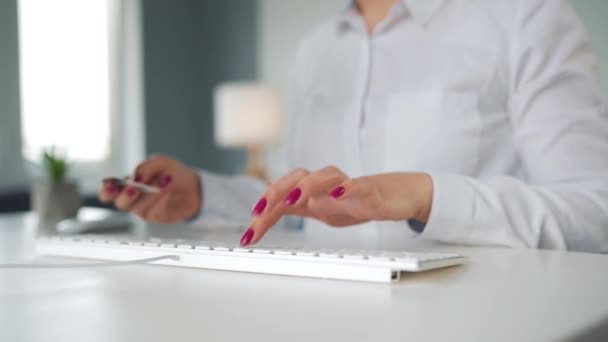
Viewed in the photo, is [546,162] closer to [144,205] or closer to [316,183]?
[316,183]

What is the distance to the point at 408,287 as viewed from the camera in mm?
500

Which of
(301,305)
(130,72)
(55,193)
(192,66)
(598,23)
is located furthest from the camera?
(192,66)

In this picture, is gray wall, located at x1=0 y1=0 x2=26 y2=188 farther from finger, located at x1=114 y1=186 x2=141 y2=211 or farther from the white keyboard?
the white keyboard

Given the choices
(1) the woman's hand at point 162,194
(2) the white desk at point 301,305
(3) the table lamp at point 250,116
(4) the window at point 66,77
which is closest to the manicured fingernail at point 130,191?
(1) the woman's hand at point 162,194

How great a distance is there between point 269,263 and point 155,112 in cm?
415

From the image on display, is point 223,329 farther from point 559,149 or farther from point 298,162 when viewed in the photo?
point 298,162

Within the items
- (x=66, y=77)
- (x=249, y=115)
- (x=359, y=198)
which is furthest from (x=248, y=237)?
(x=66, y=77)

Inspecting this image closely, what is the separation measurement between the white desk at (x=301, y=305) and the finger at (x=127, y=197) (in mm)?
386

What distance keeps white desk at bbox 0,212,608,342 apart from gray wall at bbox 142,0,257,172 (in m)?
4.08

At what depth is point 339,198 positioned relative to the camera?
0.64 meters

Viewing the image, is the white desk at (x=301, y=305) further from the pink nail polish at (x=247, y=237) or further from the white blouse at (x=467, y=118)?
the white blouse at (x=467, y=118)

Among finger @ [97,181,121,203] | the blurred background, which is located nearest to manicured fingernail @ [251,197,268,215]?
finger @ [97,181,121,203]

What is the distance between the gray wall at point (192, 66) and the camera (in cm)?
457

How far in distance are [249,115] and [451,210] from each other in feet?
10.7
